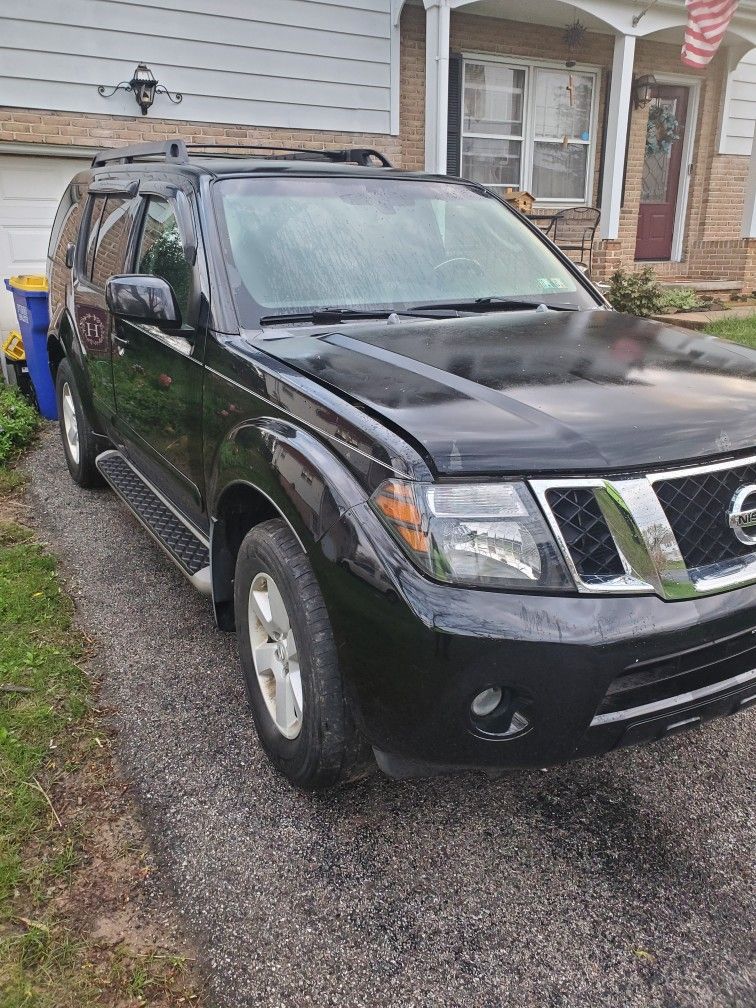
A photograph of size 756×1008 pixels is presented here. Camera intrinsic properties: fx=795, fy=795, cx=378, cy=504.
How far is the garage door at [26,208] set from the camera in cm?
836

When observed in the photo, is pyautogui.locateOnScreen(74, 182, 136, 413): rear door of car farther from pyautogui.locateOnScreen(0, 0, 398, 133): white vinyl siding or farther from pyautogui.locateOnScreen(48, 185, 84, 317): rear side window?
pyautogui.locateOnScreen(0, 0, 398, 133): white vinyl siding

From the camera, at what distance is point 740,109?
12.3 meters

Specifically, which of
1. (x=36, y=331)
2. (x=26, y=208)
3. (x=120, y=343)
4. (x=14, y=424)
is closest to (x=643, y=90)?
(x=26, y=208)

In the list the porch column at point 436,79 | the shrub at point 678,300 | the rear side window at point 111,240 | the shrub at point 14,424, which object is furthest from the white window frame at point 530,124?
the rear side window at point 111,240

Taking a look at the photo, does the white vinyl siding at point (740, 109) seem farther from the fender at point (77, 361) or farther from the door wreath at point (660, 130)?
the fender at point (77, 361)

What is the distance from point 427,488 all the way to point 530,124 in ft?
35.2

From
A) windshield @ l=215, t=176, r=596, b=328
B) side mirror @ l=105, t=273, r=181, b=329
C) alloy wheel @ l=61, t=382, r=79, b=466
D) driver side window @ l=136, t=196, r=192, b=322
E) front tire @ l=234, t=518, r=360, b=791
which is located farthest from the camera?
alloy wheel @ l=61, t=382, r=79, b=466

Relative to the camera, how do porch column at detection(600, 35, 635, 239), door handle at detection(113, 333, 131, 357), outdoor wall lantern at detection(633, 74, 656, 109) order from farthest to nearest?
outdoor wall lantern at detection(633, 74, 656, 109) → porch column at detection(600, 35, 635, 239) → door handle at detection(113, 333, 131, 357)

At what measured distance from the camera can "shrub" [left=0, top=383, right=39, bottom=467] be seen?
19.4 ft

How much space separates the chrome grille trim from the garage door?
8387mm

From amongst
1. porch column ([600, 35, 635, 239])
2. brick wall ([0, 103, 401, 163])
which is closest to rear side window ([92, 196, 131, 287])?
brick wall ([0, 103, 401, 163])

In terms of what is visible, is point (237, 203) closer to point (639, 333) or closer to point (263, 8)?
point (639, 333)

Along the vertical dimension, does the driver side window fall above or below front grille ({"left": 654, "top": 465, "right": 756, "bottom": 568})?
above

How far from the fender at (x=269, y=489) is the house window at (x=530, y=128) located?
9413 mm
